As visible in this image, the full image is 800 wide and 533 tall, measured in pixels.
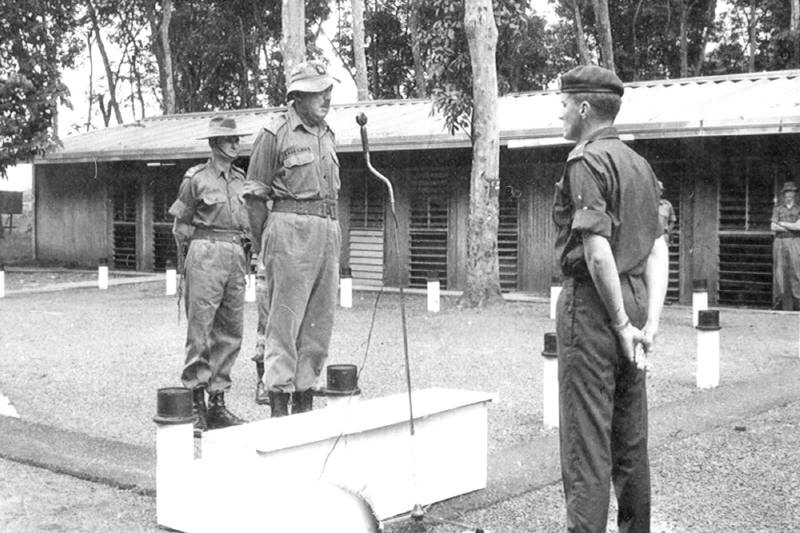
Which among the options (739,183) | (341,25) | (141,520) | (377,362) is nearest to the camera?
(141,520)

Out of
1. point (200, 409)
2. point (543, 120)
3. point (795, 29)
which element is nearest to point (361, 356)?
point (200, 409)

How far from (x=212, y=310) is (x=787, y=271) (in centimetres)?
1109

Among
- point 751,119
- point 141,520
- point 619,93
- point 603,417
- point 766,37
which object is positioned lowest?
point 141,520

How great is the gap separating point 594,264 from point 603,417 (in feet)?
2.03

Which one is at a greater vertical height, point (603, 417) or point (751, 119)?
point (751, 119)

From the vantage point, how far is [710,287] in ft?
56.3

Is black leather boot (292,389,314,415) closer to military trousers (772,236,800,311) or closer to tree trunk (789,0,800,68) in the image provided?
military trousers (772,236,800,311)

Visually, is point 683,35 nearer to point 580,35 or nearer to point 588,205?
point 580,35

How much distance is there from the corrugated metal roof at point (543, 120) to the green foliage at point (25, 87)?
72 centimetres

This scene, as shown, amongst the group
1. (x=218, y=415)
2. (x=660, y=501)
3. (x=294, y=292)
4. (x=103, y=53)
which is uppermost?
(x=103, y=53)

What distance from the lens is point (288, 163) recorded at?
6.48 metres

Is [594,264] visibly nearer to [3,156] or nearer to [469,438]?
[469,438]

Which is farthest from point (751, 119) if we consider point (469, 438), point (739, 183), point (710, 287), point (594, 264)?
point (594, 264)

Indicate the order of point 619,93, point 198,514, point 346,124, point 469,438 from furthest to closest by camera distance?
point 346,124, point 469,438, point 198,514, point 619,93
